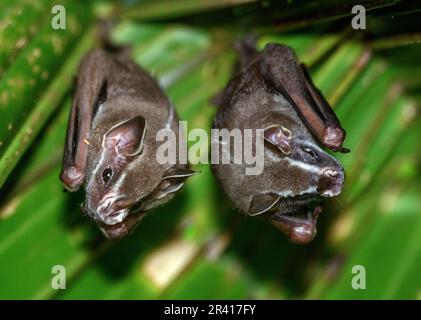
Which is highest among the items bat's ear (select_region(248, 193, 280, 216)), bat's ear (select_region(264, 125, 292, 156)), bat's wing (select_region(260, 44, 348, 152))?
bat's wing (select_region(260, 44, 348, 152))

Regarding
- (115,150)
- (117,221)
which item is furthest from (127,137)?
(117,221)

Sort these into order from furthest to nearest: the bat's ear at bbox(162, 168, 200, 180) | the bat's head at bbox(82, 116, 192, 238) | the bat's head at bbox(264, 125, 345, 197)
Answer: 1. the bat's ear at bbox(162, 168, 200, 180)
2. the bat's head at bbox(82, 116, 192, 238)
3. the bat's head at bbox(264, 125, 345, 197)

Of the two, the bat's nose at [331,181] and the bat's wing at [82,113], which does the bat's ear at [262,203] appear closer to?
the bat's nose at [331,181]

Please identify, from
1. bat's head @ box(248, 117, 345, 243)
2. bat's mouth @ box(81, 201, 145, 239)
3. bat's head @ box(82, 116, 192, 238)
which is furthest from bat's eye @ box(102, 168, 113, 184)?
bat's head @ box(248, 117, 345, 243)

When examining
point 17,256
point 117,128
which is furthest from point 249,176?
point 17,256

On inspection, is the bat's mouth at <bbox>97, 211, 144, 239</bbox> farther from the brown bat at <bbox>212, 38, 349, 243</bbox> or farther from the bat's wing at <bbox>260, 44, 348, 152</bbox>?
the bat's wing at <bbox>260, 44, 348, 152</bbox>

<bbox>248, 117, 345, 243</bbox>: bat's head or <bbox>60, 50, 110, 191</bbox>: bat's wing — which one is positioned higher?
<bbox>60, 50, 110, 191</bbox>: bat's wing
